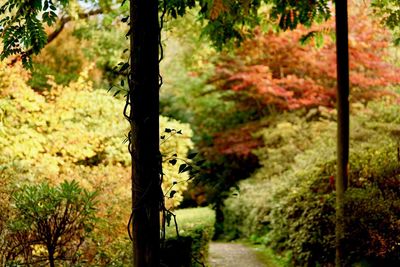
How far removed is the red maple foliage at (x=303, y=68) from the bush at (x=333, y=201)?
1.22 metres

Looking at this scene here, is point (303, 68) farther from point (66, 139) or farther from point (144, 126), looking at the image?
point (144, 126)

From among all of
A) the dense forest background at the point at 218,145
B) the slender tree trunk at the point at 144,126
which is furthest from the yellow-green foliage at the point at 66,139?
the slender tree trunk at the point at 144,126

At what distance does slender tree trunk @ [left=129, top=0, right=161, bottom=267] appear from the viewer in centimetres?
267

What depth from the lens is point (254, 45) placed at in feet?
54.8

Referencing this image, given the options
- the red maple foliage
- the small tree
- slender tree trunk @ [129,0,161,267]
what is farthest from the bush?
slender tree trunk @ [129,0,161,267]

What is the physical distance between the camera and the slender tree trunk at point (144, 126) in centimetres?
267

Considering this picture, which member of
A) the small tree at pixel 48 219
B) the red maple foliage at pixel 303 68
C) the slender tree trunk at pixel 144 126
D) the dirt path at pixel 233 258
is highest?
the red maple foliage at pixel 303 68

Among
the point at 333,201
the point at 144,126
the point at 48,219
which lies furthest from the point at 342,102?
the point at 144,126

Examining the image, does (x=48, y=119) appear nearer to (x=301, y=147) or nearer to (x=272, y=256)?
(x=272, y=256)

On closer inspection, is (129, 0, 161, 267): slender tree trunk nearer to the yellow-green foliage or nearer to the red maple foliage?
the yellow-green foliage

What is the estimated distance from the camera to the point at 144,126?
2680 mm

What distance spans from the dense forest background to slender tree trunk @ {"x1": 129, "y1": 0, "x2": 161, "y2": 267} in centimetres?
22

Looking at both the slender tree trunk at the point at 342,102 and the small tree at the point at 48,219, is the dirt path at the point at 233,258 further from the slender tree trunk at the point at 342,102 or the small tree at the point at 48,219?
the small tree at the point at 48,219

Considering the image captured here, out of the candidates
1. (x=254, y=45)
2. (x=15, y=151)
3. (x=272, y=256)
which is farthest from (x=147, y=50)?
(x=254, y=45)
